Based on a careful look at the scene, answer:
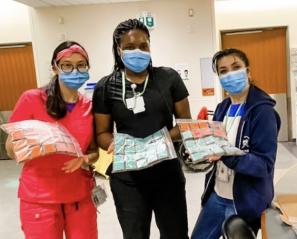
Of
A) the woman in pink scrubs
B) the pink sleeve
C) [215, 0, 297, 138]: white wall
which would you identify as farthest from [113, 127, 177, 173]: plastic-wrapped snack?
[215, 0, 297, 138]: white wall

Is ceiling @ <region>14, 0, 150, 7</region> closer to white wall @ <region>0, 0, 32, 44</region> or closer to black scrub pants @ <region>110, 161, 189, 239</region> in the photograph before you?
white wall @ <region>0, 0, 32, 44</region>

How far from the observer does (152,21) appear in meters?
5.14

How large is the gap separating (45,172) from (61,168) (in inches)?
3.1

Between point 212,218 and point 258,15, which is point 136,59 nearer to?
point 212,218

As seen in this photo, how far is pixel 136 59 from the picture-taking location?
1.58 metres

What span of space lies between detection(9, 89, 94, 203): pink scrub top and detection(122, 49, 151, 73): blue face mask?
0.36 meters

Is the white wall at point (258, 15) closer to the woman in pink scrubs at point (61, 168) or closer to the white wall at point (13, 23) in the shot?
the white wall at point (13, 23)

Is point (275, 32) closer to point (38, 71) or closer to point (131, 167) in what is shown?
point (38, 71)

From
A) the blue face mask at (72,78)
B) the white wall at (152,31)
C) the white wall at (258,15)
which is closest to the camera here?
the blue face mask at (72,78)

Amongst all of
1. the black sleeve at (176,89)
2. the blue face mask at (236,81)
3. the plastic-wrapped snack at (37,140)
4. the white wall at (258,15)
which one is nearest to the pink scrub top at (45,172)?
the plastic-wrapped snack at (37,140)

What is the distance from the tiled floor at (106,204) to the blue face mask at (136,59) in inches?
71.9

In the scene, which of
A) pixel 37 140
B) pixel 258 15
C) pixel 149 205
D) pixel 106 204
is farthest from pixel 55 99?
pixel 258 15

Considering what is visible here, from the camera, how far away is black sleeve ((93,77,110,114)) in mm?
1634

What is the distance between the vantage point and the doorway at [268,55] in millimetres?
6332
